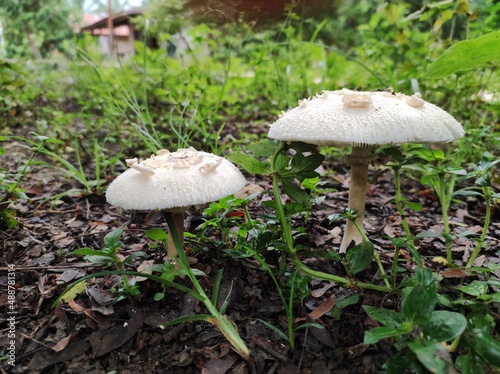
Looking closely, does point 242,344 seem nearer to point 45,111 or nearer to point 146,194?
point 146,194

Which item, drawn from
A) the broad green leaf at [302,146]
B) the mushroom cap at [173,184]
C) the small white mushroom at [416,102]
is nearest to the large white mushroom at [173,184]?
the mushroom cap at [173,184]

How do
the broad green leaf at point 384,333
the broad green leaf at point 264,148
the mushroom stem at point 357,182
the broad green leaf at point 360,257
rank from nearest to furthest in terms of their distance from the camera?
the broad green leaf at point 384,333 < the broad green leaf at point 360,257 < the broad green leaf at point 264,148 < the mushroom stem at point 357,182

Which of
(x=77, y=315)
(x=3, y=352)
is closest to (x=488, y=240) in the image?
(x=77, y=315)

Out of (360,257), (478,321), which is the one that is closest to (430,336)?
(478,321)

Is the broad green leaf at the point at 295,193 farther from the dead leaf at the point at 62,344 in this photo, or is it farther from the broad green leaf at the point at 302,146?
the dead leaf at the point at 62,344

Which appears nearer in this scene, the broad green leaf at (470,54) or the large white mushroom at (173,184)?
the large white mushroom at (173,184)

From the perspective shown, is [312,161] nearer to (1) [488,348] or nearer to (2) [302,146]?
(2) [302,146]

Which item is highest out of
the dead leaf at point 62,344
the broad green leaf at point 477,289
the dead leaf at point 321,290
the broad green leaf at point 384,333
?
the broad green leaf at point 384,333
